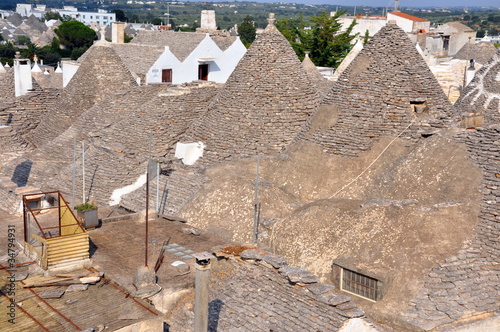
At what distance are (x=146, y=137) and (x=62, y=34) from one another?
77678 mm

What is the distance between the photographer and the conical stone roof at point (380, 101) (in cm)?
1655

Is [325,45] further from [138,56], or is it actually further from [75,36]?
[75,36]

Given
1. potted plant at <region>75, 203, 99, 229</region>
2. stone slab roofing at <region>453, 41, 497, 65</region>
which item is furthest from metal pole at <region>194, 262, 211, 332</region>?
stone slab roofing at <region>453, 41, 497, 65</region>

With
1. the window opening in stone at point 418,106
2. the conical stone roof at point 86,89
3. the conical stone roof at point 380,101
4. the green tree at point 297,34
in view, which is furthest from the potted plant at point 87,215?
the green tree at point 297,34

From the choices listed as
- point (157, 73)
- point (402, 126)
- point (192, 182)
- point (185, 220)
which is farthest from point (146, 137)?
point (157, 73)

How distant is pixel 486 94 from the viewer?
20547 millimetres

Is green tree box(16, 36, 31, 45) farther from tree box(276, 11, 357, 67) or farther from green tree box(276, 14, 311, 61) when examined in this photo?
tree box(276, 11, 357, 67)

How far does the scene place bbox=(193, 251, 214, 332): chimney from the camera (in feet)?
31.2

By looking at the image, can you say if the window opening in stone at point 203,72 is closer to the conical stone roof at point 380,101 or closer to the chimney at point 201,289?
the conical stone roof at point 380,101

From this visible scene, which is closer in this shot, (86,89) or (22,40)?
(86,89)

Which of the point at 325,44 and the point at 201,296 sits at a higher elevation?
the point at 325,44

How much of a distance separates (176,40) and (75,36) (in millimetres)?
58565

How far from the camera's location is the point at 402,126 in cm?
1639

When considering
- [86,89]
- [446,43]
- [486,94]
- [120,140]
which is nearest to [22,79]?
[86,89]
